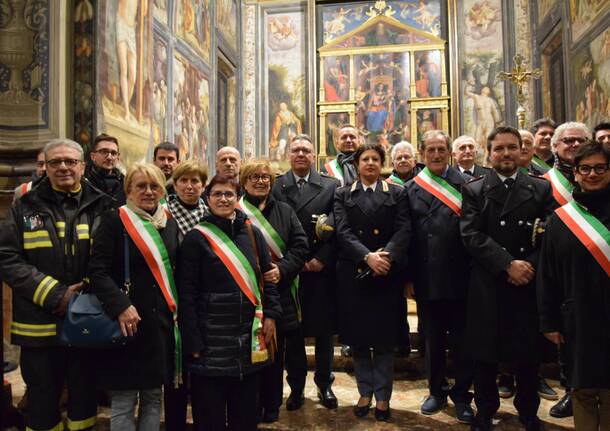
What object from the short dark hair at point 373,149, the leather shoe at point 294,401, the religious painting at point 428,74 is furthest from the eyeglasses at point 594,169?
the religious painting at point 428,74

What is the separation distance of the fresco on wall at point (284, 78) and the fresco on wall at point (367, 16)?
2.35 feet

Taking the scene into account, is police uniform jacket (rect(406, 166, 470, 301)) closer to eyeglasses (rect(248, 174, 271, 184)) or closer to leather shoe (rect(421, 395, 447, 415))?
leather shoe (rect(421, 395, 447, 415))

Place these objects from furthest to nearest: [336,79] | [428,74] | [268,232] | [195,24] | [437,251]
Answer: [336,79] < [428,74] < [195,24] < [437,251] < [268,232]

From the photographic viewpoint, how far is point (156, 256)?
111 inches

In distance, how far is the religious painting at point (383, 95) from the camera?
1334 centimetres

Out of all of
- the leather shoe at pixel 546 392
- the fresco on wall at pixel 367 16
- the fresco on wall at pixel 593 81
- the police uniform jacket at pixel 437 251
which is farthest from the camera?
the fresco on wall at pixel 367 16

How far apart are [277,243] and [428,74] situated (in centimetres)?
1110

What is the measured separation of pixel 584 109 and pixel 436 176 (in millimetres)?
6816

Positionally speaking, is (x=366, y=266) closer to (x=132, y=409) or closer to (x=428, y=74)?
(x=132, y=409)

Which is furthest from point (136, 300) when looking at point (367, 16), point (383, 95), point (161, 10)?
point (367, 16)

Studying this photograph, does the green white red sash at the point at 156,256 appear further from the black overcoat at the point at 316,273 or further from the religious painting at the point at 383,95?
the religious painting at the point at 383,95

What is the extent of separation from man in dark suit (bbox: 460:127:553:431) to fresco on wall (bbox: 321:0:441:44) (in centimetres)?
1123

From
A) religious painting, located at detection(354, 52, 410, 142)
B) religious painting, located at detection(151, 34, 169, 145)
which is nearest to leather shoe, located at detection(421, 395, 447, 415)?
religious painting, located at detection(151, 34, 169, 145)

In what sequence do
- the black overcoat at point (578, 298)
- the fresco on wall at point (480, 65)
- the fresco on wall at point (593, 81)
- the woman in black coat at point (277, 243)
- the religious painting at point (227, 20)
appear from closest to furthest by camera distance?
the black overcoat at point (578, 298), the woman in black coat at point (277, 243), the fresco on wall at point (593, 81), the religious painting at point (227, 20), the fresco on wall at point (480, 65)
